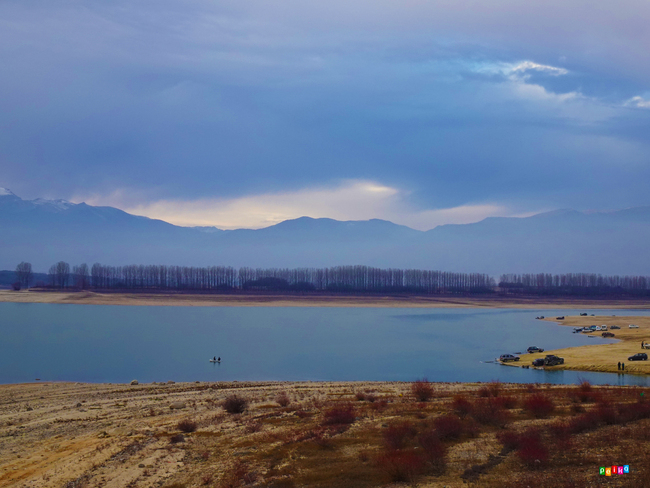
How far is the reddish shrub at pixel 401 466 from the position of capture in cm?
1070

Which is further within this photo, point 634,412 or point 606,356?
point 606,356

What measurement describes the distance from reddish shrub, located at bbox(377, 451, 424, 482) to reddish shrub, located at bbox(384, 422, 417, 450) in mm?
1344

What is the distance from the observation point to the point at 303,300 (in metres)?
123

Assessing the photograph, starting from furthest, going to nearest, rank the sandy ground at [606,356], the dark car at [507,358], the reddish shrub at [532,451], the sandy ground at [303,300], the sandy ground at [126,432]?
the sandy ground at [303,300] < the dark car at [507,358] < the sandy ground at [606,356] < the sandy ground at [126,432] < the reddish shrub at [532,451]

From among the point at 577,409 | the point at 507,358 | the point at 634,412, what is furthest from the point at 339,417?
the point at 507,358

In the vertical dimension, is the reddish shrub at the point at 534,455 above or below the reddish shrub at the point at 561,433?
above

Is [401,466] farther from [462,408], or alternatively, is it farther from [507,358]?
[507,358]

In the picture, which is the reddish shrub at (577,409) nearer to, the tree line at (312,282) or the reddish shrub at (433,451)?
the reddish shrub at (433,451)

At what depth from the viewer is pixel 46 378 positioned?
3597 centimetres

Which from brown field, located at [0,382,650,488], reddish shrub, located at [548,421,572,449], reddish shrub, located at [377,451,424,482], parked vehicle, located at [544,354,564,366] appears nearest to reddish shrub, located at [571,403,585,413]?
brown field, located at [0,382,650,488]

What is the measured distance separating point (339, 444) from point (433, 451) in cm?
293

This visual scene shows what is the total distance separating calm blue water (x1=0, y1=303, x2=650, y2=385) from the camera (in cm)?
3825

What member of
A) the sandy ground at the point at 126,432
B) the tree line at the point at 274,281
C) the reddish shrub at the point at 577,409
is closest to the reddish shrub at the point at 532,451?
the reddish shrub at the point at 577,409

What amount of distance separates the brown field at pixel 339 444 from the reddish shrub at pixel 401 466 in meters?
0.03
